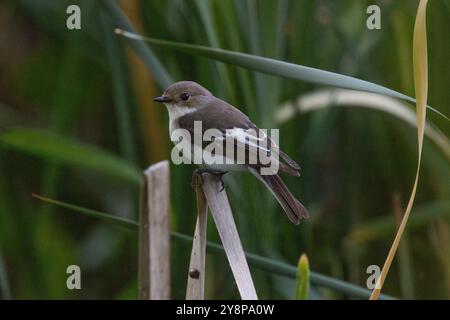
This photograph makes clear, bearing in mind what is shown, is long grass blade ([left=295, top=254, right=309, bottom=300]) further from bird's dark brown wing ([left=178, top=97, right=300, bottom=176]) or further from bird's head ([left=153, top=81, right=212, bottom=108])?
bird's head ([left=153, top=81, right=212, bottom=108])

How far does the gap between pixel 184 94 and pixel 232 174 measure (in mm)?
267

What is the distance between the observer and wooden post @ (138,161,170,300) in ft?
4.27

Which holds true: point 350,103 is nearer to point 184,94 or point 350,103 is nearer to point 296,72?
point 184,94

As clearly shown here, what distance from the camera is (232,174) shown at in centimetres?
218

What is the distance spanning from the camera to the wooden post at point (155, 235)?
1.30 meters

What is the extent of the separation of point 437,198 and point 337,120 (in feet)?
1.41

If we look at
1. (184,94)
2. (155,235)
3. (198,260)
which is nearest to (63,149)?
(184,94)

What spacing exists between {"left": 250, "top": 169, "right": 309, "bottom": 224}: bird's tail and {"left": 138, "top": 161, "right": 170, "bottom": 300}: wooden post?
0.45 metres

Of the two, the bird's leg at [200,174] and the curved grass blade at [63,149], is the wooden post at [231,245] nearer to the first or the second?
the bird's leg at [200,174]

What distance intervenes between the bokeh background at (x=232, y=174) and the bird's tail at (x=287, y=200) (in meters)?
0.28

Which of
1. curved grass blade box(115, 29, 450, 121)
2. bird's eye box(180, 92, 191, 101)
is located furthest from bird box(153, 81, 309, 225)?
curved grass blade box(115, 29, 450, 121)

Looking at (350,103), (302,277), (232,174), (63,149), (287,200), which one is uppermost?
(350,103)
